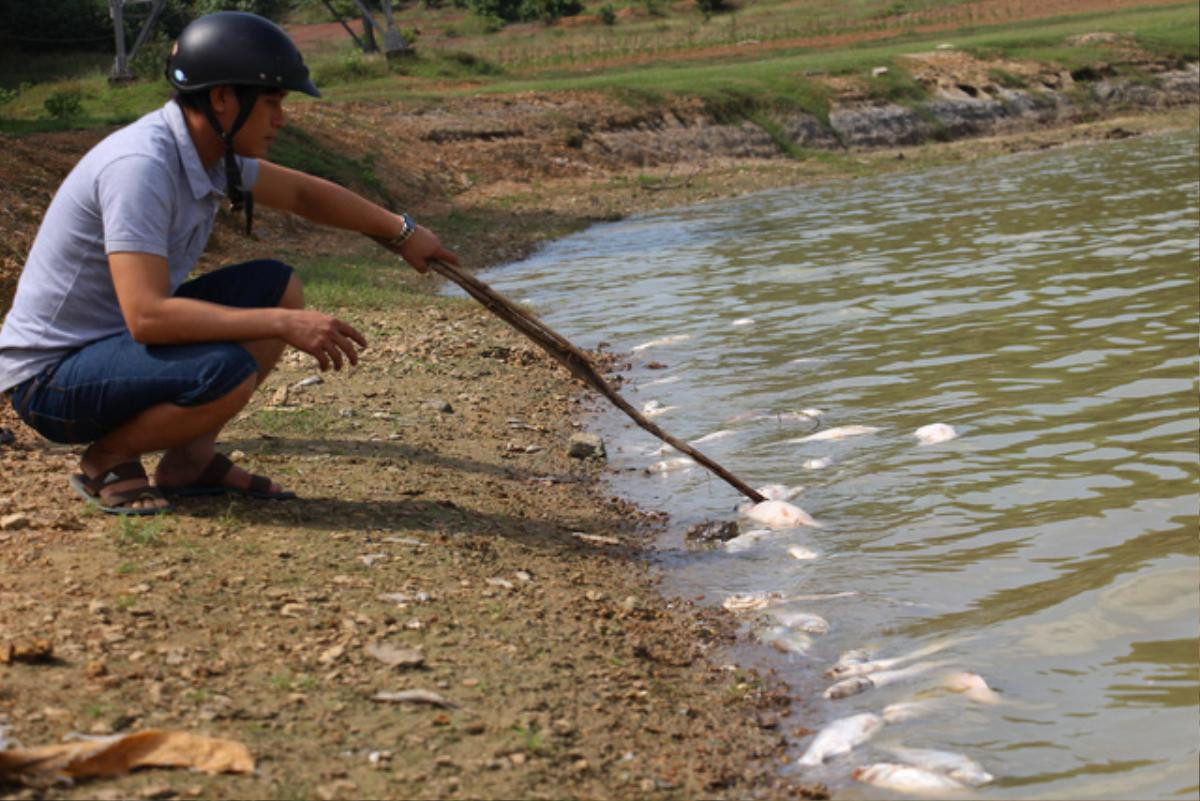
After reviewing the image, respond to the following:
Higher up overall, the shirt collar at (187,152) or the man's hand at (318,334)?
the shirt collar at (187,152)

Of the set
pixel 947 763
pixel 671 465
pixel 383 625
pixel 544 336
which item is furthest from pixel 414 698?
pixel 671 465

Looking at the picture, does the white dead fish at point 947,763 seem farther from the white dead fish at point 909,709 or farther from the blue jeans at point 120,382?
the blue jeans at point 120,382

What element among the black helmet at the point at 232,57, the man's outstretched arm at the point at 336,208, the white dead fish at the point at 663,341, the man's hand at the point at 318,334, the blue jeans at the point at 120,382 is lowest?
the white dead fish at the point at 663,341

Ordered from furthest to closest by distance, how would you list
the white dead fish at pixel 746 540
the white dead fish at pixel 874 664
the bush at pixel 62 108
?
the bush at pixel 62 108
the white dead fish at pixel 746 540
the white dead fish at pixel 874 664

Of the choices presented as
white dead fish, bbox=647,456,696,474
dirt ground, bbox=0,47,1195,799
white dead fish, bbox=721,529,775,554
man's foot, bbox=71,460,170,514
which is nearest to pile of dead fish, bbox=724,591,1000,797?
dirt ground, bbox=0,47,1195,799

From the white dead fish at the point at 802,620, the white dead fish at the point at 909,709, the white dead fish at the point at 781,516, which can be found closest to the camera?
the white dead fish at the point at 909,709

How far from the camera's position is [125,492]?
4.88 metres

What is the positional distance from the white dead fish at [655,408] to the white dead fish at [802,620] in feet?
10.7

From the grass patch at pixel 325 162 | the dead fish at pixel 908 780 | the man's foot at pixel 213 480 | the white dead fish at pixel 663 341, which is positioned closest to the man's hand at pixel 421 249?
the man's foot at pixel 213 480

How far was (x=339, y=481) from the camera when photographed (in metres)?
5.81

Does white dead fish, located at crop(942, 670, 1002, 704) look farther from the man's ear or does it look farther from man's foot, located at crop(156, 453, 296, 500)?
the man's ear

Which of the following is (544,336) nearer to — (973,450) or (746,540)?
(746,540)

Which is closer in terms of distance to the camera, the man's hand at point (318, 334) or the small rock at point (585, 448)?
the man's hand at point (318, 334)

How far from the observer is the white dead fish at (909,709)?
4023 millimetres
